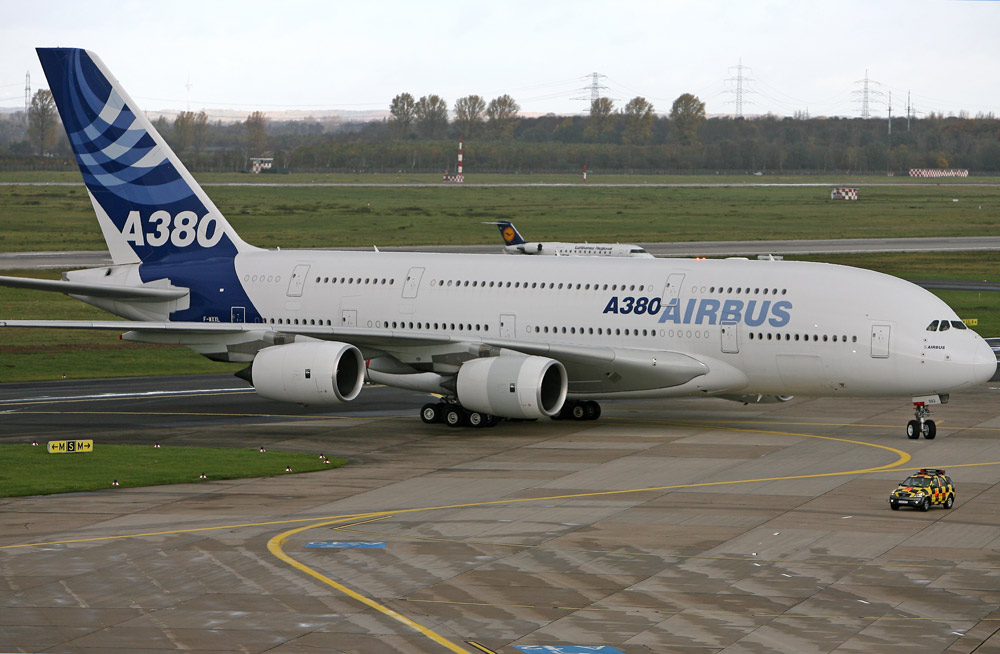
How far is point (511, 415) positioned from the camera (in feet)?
120

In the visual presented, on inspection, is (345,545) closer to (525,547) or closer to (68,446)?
(525,547)

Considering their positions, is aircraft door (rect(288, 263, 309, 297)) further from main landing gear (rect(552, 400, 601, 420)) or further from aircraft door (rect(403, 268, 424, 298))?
main landing gear (rect(552, 400, 601, 420))

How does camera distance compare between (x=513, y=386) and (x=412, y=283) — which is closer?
(x=513, y=386)

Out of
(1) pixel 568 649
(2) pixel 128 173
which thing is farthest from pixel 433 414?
(1) pixel 568 649

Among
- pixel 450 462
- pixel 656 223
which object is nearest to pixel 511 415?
pixel 450 462

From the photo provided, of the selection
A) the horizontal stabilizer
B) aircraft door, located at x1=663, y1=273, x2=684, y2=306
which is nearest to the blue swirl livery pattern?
the horizontal stabilizer

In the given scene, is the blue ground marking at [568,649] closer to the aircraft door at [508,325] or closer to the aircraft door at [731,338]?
the aircraft door at [731,338]

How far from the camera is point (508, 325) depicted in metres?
39.2

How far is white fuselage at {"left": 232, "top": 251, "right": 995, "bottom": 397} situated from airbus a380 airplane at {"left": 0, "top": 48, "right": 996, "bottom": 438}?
0.18 feet

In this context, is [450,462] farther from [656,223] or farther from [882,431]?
[656,223]

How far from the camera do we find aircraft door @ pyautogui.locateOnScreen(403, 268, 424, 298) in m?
40.6

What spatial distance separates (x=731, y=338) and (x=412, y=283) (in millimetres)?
9954

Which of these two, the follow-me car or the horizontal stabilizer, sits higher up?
the horizontal stabilizer

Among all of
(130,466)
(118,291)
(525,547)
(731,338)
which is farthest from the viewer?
(118,291)
